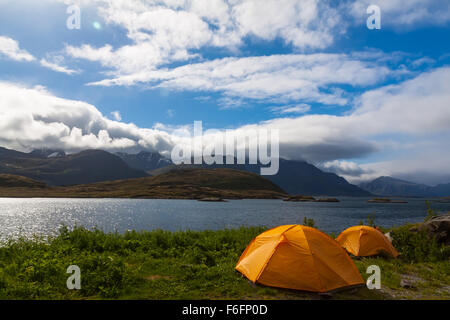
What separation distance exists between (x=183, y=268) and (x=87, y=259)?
4.35 meters

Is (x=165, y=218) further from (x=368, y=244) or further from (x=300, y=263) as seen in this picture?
(x=300, y=263)

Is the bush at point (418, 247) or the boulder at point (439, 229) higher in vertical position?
the boulder at point (439, 229)

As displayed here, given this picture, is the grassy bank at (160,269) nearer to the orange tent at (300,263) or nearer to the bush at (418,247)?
the bush at (418,247)

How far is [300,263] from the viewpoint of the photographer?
37.3 feet

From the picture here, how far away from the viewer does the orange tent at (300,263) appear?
36.2 feet

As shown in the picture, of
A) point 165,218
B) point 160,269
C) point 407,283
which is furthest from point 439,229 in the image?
point 165,218

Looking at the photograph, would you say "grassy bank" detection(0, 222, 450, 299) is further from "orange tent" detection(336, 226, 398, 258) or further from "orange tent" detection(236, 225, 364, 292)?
"orange tent" detection(336, 226, 398, 258)

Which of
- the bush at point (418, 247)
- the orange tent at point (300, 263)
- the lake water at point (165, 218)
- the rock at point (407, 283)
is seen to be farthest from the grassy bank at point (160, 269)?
the lake water at point (165, 218)

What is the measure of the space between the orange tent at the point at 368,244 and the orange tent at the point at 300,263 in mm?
6354

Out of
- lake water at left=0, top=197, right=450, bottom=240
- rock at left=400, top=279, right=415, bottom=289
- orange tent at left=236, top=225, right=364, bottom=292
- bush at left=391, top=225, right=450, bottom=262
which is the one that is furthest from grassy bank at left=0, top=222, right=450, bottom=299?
lake water at left=0, top=197, right=450, bottom=240

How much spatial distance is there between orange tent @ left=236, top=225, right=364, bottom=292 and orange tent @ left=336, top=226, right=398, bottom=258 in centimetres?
635

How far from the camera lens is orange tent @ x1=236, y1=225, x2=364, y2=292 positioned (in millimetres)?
11023
